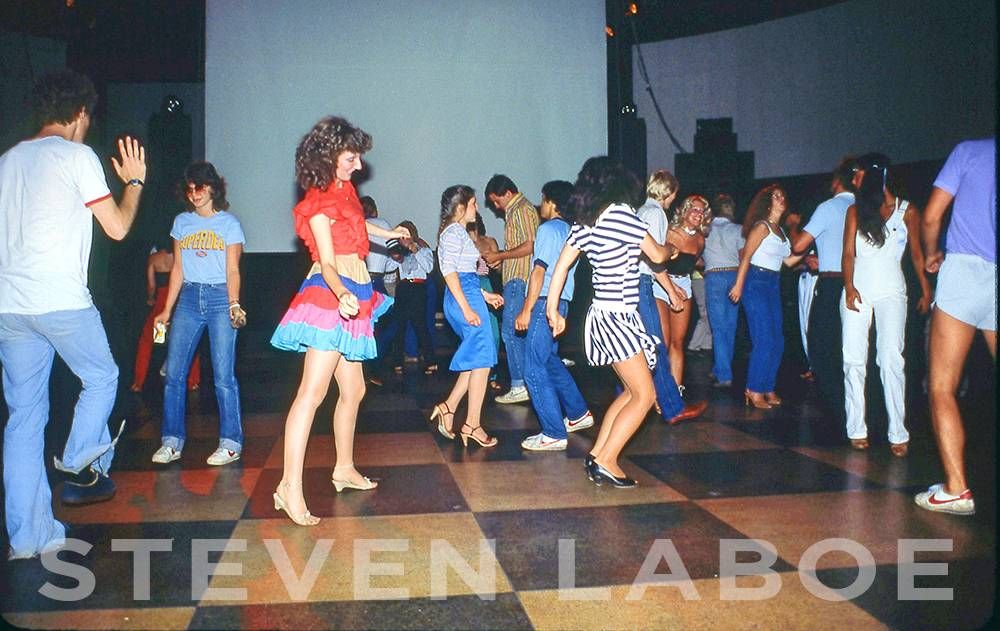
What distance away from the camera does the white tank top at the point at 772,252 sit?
7469 mm

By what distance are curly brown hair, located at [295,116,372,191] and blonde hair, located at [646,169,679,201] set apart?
11.2ft

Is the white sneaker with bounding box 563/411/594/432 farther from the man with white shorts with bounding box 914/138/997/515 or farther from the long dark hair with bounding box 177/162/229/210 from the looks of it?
the long dark hair with bounding box 177/162/229/210

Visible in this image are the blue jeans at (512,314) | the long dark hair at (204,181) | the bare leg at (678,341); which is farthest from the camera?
the bare leg at (678,341)

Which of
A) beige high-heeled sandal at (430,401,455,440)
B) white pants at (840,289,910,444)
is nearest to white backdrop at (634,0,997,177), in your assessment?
white pants at (840,289,910,444)

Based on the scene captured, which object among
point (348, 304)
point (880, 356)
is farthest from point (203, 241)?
point (880, 356)

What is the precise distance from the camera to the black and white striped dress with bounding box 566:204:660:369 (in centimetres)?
463

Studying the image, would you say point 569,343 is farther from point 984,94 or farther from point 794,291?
point 984,94

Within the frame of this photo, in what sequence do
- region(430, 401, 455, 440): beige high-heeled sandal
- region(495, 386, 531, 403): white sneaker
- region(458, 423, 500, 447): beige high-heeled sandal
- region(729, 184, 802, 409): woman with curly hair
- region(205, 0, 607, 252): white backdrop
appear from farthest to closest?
1. region(205, 0, 607, 252): white backdrop
2. region(495, 386, 531, 403): white sneaker
3. region(729, 184, 802, 409): woman with curly hair
4. region(430, 401, 455, 440): beige high-heeled sandal
5. region(458, 423, 500, 447): beige high-heeled sandal

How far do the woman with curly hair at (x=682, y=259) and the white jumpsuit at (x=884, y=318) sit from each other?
130 cm

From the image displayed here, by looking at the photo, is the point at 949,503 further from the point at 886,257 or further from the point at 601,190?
the point at 601,190

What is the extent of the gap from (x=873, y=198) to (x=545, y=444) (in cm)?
290

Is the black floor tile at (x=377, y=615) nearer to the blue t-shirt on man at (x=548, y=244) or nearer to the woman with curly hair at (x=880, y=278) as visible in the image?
the blue t-shirt on man at (x=548, y=244)

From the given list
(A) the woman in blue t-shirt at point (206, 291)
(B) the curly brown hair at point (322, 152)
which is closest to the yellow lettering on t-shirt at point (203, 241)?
(A) the woman in blue t-shirt at point (206, 291)

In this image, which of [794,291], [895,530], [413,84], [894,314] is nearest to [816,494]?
[895,530]
